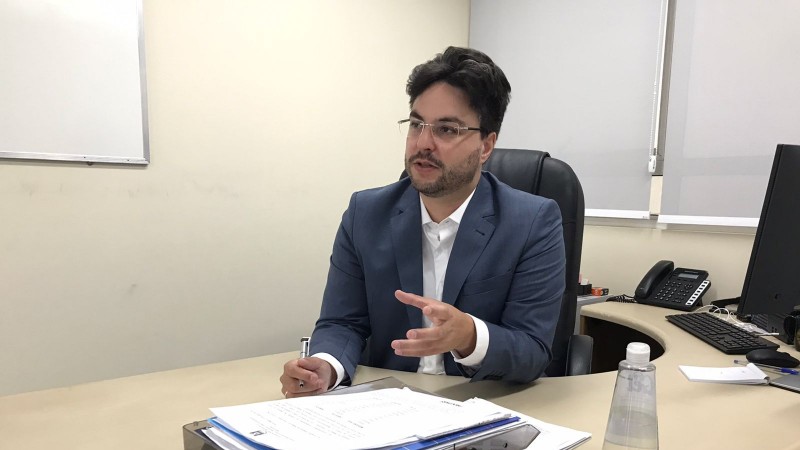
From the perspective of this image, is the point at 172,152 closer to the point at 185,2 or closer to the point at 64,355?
the point at 185,2

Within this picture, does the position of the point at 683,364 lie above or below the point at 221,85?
below

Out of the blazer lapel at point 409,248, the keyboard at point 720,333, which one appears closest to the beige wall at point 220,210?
the keyboard at point 720,333

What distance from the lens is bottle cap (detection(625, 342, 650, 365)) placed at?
70 centimetres

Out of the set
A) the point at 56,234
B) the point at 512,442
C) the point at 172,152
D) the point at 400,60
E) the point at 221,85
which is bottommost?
the point at 512,442

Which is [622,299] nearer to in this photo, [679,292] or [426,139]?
[679,292]

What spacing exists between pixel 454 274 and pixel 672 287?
133cm

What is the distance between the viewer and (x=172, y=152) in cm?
203

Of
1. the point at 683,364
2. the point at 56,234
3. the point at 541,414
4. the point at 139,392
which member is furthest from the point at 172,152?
the point at 683,364

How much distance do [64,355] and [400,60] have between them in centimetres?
205

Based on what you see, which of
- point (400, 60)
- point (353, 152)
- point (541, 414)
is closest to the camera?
point (541, 414)

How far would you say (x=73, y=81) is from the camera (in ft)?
5.86

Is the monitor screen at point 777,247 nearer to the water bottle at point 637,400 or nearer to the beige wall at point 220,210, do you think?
the water bottle at point 637,400

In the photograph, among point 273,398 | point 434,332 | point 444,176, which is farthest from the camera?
point 444,176

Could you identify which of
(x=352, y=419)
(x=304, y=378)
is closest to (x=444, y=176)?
(x=304, y=378)
